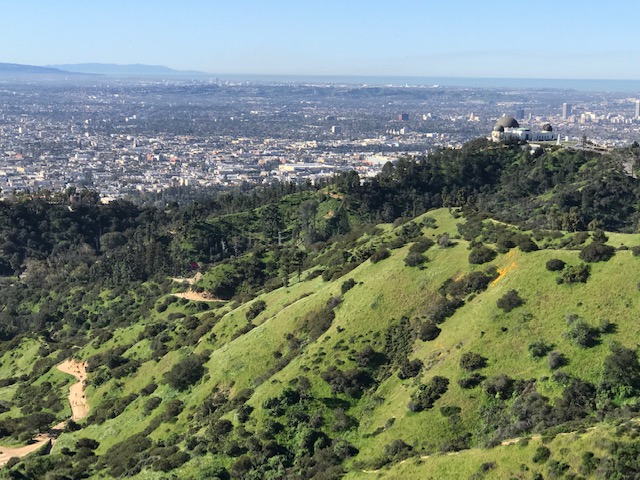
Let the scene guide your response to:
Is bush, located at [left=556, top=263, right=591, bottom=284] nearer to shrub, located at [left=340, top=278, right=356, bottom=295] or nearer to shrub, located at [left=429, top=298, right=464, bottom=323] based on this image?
shrub, located at [left=429, top=298, right=464, bottom=323]

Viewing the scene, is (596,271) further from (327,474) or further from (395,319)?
(327,474)

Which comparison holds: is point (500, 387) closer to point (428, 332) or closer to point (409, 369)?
point (409, 369)

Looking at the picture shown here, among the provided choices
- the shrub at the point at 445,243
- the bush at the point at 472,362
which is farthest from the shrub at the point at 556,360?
the shrub at the point at 445,243

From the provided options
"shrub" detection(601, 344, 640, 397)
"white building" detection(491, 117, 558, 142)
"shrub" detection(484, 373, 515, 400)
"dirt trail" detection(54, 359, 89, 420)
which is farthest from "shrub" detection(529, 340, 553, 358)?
"white building" detection(491, 117, 558, 142)

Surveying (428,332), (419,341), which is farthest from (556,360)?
(419,341)

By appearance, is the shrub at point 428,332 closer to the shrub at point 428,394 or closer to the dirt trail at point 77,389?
the shrub at point 428,394

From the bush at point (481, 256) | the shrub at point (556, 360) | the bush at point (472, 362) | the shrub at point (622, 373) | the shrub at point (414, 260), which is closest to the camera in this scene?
the shrub at point (622, 373)

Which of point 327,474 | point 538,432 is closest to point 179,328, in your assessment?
point 327,474
